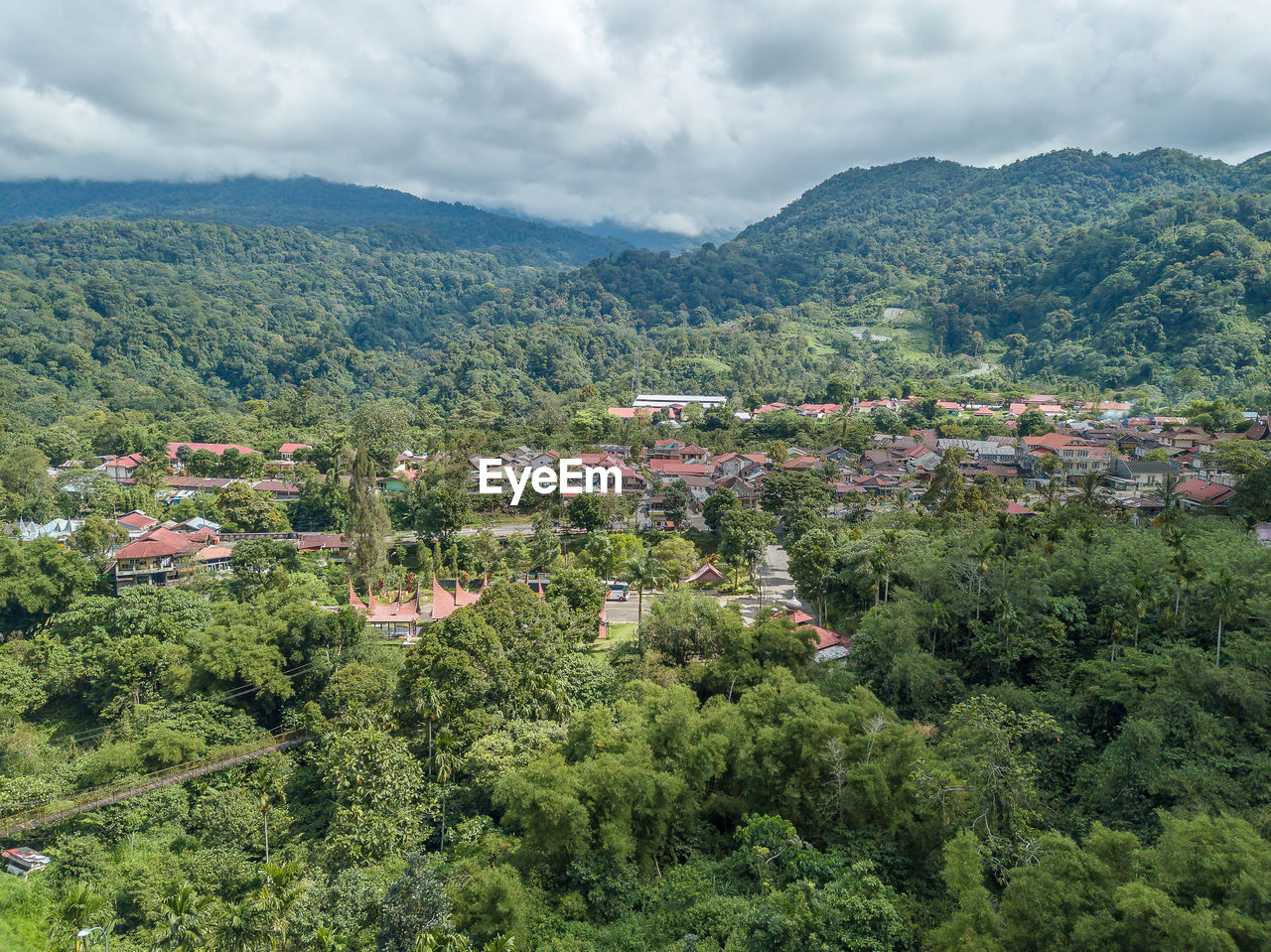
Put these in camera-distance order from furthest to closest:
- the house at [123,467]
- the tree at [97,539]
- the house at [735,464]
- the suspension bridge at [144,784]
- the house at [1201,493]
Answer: the house at [735,464] → the house at [123,467] → the house at [1201,493] → the tree at [97,539] → the suspension bridge at [144,784]

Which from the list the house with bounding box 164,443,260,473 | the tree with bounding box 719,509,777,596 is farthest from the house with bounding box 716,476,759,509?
the house with bounding box 164,443,260,473

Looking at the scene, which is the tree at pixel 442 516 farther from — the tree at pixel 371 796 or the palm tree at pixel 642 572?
the tree at pixel 371 796

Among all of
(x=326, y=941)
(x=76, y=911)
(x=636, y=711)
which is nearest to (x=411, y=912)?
(x=326, y=941)

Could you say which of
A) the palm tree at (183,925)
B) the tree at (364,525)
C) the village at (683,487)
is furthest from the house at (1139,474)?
the palm tree at (183,925)

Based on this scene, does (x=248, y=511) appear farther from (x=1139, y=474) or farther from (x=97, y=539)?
(x=1139, y=474)

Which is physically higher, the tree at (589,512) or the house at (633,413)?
Result: the house at (633,413)
